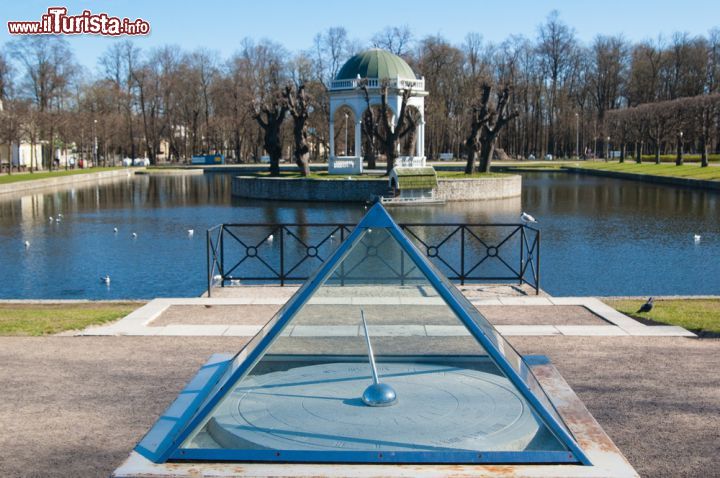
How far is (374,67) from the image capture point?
180ft

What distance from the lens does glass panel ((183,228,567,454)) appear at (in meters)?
4.38

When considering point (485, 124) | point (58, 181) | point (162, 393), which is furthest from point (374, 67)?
point (162, 393)

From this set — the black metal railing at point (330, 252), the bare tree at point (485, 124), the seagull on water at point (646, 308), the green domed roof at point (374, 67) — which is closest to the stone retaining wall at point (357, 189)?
the bare tree at point (485, 124)

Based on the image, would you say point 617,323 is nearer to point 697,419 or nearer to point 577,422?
point 697,419

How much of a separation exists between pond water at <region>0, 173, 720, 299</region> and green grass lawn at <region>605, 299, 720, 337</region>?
4.89 m

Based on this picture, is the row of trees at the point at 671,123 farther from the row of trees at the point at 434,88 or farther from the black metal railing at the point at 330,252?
the black metal railing at the point at 330,252

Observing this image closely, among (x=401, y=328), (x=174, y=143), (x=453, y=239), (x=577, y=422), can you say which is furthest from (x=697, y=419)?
(x=174, y=143)

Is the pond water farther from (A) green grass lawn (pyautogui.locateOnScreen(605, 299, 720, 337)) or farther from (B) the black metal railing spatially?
(A) green grass lawn (pyautogui.locateOnScreen(605, 299, 720, 337))

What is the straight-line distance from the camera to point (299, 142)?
162 ft

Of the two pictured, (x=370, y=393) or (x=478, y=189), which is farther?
(x=478, y=189)

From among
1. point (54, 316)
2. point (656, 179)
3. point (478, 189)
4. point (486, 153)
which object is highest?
point (486, 153)

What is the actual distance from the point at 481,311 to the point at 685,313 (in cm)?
288

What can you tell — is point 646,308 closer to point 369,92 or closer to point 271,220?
point 271,220

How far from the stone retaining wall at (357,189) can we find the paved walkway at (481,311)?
29.6 m
